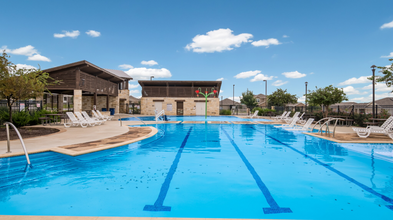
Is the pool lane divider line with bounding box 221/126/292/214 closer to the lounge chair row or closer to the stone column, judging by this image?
the lounge chair row

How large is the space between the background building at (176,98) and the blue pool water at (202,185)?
24638mm

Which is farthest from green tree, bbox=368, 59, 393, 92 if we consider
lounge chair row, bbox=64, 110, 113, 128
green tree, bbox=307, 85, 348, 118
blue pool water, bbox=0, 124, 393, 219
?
lounge chair row, bbox=64, 110, 113, 128

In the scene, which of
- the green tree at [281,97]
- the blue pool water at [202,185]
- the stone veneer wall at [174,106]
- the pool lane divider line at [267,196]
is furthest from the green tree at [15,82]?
the green tree at [281,97]

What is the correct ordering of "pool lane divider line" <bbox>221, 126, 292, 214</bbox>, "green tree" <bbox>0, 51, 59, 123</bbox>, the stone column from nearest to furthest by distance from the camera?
"pool lane divider line" <bbox>221, 126, 292, 214</bbox> → "green tree" <bbox>0, 51, 59, 123</bbox> → the stone column

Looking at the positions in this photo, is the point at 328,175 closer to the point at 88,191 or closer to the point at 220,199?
the point at 220,199

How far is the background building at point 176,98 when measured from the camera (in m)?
30.6

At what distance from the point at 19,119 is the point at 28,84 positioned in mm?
4219

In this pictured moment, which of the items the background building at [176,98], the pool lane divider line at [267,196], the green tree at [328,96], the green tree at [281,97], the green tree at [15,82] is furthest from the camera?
the green tree at [281,97]

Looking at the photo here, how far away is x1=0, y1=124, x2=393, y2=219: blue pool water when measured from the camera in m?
2.72

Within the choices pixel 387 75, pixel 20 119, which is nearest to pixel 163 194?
pixel 20 119

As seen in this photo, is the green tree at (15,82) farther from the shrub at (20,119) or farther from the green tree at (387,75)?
the green tree at (387,75)

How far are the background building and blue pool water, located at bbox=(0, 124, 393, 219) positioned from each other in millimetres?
24638

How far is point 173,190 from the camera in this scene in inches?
135

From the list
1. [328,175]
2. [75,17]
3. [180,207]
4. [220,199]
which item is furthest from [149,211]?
[75,17]
